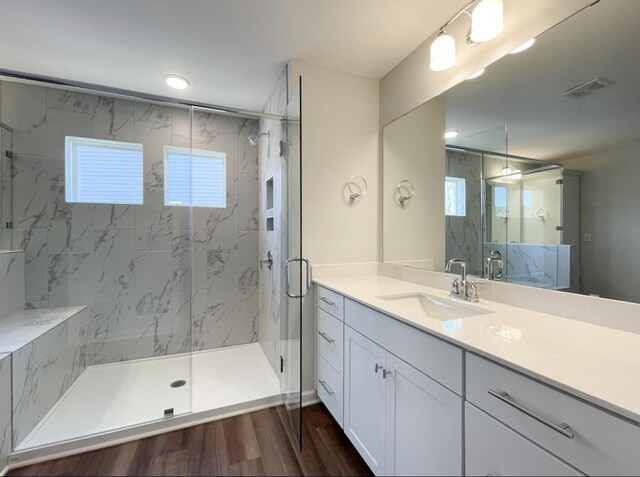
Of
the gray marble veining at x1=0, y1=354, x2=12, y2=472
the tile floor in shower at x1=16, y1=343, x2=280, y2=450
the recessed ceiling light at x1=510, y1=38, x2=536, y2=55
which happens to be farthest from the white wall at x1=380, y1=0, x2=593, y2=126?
the gray marble veining at x1=0, y1=354, x2=12, y2=472

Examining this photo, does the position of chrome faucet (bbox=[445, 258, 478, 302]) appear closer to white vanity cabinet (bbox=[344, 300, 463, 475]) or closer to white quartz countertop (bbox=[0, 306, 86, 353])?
white vanity cabinet (bbox=[344, 300, 463, 475])

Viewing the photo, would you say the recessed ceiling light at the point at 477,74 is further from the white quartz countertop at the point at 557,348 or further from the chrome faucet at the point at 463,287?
the white quartz countertop at the point at 557,348

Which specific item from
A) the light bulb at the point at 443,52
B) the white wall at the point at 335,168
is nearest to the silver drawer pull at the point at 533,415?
the white wall at the point at 335,168

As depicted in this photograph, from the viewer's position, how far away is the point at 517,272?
3.90 ft

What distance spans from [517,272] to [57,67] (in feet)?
10.3

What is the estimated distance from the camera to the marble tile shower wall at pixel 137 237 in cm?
201

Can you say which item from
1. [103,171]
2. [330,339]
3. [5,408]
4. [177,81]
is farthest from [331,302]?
[103,171]

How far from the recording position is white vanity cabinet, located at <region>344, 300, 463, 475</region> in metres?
0.81

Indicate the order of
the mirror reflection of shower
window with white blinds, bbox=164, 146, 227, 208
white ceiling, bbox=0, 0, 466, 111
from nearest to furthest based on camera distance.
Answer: the mirror reflection of shower → white ceiling, bbox=0, 0, 466, 111 → window with white blinds, bbox=164, 146, 227, 208

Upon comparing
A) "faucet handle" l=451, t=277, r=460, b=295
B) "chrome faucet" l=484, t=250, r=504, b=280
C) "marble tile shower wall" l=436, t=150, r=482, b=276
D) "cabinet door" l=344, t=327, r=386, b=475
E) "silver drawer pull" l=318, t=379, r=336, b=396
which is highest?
"marble tile shower wall" l=436, t=150, r=482, b=276

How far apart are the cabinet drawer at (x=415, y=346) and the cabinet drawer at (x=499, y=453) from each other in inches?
3.5

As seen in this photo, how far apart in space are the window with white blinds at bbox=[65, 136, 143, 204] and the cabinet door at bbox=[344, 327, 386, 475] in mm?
2199

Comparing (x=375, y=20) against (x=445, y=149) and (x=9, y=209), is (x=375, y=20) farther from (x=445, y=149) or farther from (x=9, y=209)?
(x=9, y=209)

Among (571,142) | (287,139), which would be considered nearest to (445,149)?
(571,142)
